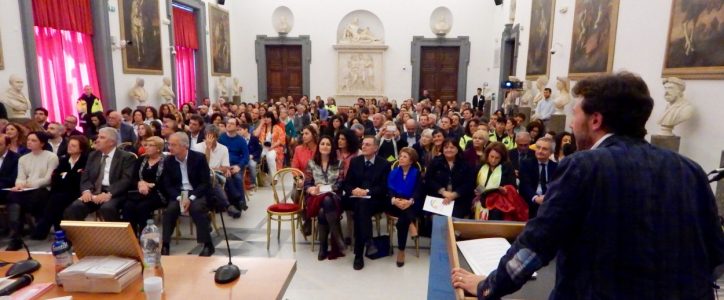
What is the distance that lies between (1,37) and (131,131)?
2.46 m

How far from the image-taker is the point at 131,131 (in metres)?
7.06

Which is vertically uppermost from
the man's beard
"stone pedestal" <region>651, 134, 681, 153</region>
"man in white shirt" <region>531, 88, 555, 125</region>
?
the man's beard

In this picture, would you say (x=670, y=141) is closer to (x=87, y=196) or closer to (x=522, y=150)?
(x=522, y=150)

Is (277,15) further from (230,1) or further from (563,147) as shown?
(563,147)

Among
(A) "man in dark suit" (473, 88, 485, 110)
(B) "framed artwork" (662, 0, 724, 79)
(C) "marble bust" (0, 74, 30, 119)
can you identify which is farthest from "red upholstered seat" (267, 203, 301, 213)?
(A) "man in dark suit" (473, 88, 485, 110)

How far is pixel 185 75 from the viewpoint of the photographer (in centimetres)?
1322

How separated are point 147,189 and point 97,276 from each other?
8.74 ft

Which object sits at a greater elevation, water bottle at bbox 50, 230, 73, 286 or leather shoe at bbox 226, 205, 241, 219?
water bottle at bbox 50, 230, 73, 286

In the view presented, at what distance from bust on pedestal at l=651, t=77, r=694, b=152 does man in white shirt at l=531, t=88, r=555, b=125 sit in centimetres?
374

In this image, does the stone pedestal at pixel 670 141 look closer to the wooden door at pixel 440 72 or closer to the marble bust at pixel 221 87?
the wooden door at pixel 440 72

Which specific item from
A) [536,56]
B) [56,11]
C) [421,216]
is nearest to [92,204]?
[421,216]

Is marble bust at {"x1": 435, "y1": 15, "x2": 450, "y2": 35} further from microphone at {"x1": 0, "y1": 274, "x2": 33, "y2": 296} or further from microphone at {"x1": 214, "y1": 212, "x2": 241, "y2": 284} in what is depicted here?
microphone at {"x1": 0, "y1": 274, "x2": 33, "y2": 296}

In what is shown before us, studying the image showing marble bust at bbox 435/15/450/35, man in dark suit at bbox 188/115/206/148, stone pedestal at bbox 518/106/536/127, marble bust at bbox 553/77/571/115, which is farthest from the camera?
marble bust at bbox 435/15/450/35

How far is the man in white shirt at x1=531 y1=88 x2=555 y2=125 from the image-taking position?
8844 mm
